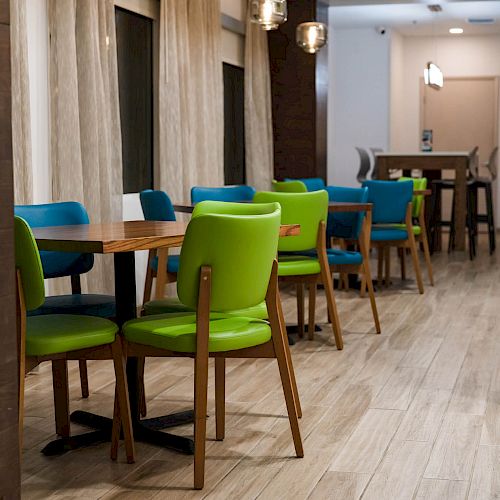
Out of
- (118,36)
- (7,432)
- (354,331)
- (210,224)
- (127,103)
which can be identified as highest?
(118,36)

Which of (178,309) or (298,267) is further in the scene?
(298,267)

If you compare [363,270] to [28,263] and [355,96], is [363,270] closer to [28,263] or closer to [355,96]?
[28,263]

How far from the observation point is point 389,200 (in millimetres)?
6906

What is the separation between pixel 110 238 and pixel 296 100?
20.3 ft

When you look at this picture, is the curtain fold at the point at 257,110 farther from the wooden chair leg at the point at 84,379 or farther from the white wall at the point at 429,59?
the wooden chair leg at the point at 84,379

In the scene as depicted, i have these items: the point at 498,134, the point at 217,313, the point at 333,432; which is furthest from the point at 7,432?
the point at 498,134

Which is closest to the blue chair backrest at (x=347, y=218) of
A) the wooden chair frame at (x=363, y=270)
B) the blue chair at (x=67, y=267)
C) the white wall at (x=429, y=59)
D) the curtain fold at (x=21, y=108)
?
the wooden chair frame at (x=363, y=270)

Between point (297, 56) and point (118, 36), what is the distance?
264 centimetres

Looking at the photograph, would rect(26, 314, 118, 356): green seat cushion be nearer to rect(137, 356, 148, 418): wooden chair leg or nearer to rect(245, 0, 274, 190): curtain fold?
rect(137, 356, 148, 418): wooden chair leg

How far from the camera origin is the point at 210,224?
2.72 meters

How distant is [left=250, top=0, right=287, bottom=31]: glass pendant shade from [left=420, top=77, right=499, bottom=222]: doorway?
25.8 feet

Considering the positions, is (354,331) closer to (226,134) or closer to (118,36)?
(118,36)

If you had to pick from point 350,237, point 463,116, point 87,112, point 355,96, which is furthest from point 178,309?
point 463,116

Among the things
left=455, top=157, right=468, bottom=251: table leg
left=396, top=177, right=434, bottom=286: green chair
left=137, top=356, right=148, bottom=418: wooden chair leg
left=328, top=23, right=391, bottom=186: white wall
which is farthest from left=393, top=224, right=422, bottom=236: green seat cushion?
left=328, top=23, right=391, bottom=186: white wall
